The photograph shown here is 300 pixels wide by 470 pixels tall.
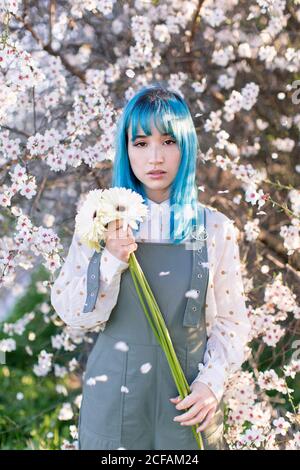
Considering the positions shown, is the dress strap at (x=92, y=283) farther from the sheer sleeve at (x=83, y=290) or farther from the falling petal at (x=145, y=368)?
the falling petal at (x=145, y=368)

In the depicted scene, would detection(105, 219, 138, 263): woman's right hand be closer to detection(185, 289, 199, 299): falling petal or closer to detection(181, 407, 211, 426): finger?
detection(185, 289, 199, 299): falling petal

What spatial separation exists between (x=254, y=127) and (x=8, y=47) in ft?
4.25

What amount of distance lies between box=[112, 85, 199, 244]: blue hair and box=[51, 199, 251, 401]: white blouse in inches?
1.6

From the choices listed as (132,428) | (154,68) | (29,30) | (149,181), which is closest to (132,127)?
(149,181)

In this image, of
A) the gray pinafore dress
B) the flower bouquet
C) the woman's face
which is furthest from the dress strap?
the woman's face

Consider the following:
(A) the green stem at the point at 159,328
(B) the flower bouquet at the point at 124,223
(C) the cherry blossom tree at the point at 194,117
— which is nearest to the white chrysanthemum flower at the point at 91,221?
(B) the flower bouquet at the point at 124,223

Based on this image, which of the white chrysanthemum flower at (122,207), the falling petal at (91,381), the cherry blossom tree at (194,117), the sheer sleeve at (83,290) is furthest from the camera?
the cherry blossom tree at (194,117)

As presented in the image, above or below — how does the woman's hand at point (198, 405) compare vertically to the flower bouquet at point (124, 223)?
below

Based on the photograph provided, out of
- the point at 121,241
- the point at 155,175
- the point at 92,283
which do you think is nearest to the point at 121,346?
the point at 92,283

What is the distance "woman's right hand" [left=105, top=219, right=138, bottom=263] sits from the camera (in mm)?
1606

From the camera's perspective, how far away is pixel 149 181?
1764mm

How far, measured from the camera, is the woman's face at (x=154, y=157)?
175 cm

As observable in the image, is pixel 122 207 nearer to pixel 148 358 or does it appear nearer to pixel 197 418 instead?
pixel 148 358

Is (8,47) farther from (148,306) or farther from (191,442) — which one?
(191,442)
